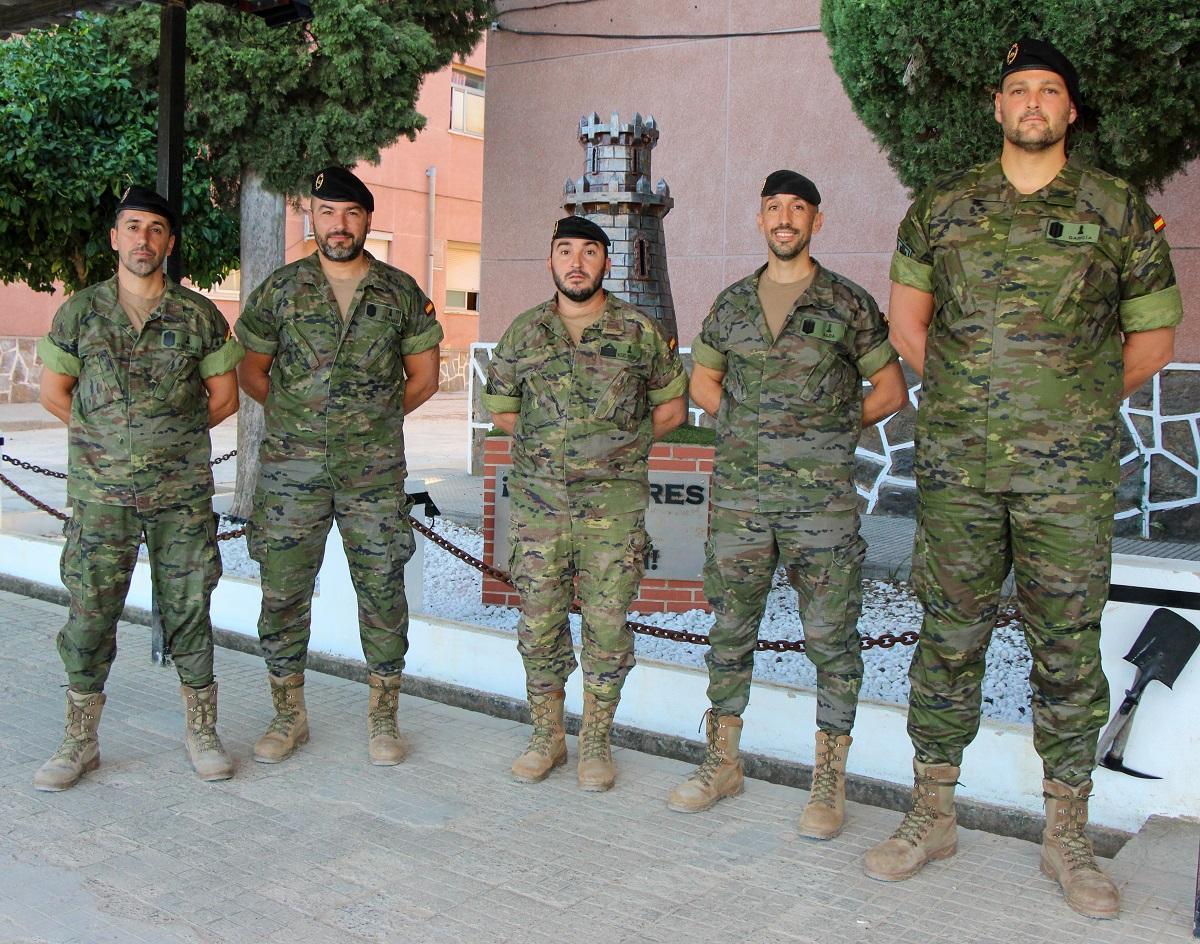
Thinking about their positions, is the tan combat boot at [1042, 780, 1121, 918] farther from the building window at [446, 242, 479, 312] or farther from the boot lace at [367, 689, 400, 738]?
the building window at [446, 242, 479, 312]

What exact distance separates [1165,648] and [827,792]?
1150 mm

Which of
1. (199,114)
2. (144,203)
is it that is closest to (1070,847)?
(144,203)

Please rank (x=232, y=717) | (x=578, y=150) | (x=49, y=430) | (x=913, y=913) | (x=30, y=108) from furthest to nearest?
(x=49, y=430) < (x=578, y=150) < (x=30, y=108) < (x=232, y=717) < (x=913, y=913)

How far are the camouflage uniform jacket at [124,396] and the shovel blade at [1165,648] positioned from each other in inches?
128

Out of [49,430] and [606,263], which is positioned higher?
[606,263]

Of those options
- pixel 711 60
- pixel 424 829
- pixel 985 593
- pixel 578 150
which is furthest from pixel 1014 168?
pixel 578 150

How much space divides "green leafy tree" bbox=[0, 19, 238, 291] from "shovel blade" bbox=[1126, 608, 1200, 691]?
5.82m

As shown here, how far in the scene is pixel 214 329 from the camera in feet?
14.1

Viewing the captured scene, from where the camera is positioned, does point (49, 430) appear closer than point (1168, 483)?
No

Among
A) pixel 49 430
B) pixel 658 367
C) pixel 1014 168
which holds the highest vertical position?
pixel 1014 168

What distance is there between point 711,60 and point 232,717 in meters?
7.82

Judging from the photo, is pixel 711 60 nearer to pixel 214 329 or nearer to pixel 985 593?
pixel 214 329

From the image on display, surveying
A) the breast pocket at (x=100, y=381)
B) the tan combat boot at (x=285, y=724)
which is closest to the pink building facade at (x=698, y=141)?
the tan combat boot at (x=285, y=724)

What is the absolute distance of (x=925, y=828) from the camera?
3596 mm
